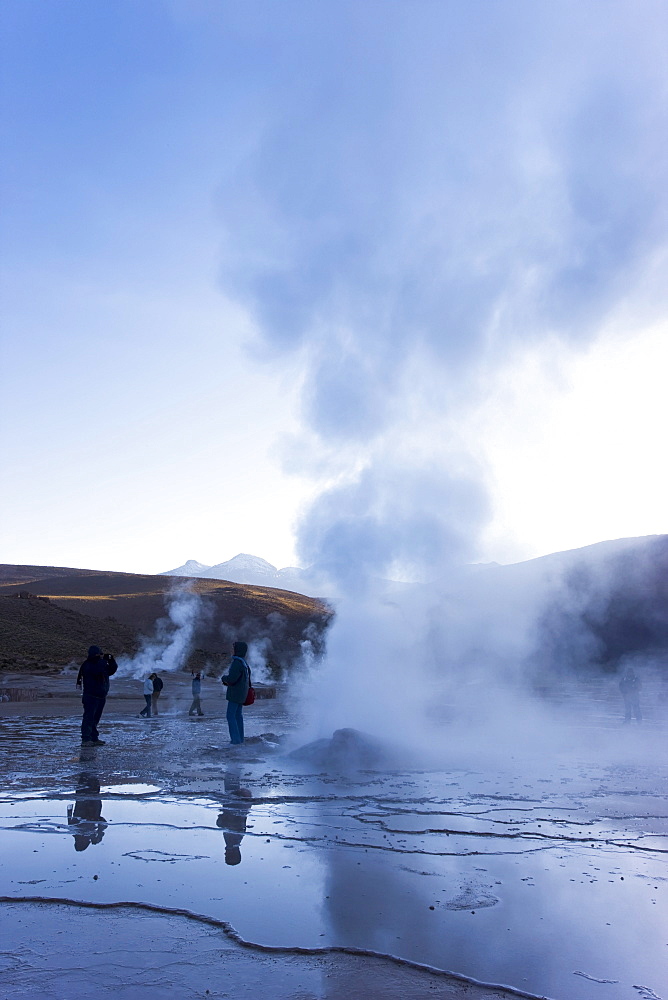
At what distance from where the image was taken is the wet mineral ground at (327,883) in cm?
375

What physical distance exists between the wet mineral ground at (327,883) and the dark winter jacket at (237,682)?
1843 millimetres

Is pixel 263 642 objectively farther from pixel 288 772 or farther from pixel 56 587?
pixel 288 772

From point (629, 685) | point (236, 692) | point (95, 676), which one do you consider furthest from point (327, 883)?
point (629, 685)

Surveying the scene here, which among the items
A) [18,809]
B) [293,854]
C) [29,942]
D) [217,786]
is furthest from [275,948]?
[217,786]

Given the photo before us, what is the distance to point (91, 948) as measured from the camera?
396 cm

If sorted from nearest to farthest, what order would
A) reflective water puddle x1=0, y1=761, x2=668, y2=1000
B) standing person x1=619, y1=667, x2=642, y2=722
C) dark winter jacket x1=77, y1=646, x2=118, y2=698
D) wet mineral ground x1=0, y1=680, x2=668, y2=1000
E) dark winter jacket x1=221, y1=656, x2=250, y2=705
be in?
wet mineral ground x1=0, y1=680, x2=668, y2=1000
reflective water puddle x1=0, y1=761, x2=668, y2=1000
dark winter jacket x1=221, y1=656, x2=250, y2=705
dark winter jacket x1=77, y1=646, x2=118, y2=698
standing person x1=619, y1=667, x2=642, y2=722

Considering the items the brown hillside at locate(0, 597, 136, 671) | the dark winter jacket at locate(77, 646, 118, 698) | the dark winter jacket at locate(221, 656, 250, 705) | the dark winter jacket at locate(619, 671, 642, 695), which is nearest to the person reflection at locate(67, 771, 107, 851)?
the dark winter jacket at locate(221, 656, 250, 705)

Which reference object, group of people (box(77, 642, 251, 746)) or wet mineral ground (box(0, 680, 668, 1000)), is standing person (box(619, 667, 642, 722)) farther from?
group of people (box(77, 642, 251, 746))

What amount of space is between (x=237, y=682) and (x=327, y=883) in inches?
284

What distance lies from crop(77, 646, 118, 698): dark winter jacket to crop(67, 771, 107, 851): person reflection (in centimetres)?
360

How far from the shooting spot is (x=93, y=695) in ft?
41.1

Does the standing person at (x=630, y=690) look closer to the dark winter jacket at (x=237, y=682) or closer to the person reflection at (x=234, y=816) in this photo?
the dark winter jacket at (x=237, y=682)

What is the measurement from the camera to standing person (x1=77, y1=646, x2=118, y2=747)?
40.7ft

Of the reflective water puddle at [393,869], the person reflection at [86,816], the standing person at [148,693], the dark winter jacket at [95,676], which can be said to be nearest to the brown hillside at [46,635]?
the standing person at [148,693]
